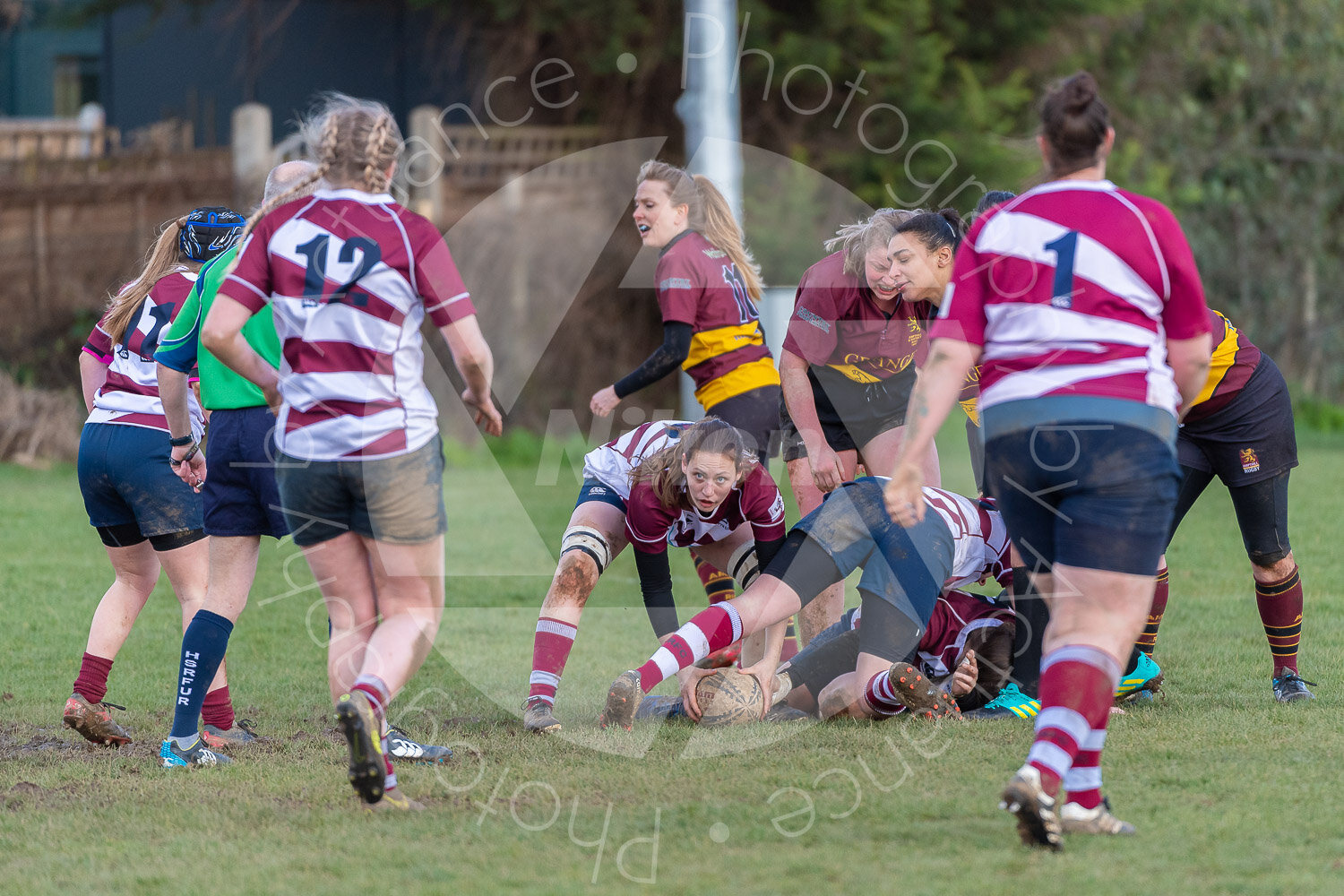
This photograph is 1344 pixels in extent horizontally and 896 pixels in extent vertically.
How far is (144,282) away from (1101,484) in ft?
10.1

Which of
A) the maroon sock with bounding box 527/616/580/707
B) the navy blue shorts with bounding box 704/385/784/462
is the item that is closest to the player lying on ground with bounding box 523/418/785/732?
the maroon sock with bounding box 527/616/580/707

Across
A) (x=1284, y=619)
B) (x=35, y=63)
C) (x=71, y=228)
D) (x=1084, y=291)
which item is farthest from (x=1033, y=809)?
(x=35, y=63)

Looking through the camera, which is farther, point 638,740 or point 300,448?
point 638,740

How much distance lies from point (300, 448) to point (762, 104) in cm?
1439

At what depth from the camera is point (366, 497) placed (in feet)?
11.2

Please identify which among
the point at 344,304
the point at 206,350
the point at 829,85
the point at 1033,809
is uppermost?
the point at 829,85

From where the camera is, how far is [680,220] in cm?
562

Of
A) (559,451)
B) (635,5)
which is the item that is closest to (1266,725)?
(559,451)

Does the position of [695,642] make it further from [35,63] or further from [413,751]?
[35,63]

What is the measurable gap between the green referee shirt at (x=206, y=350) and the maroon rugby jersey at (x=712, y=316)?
6.01 feet

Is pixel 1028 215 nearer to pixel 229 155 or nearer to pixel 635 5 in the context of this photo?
pixel 229 155

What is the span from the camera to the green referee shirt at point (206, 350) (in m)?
4.09

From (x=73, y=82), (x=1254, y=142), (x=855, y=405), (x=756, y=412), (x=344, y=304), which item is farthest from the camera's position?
(x=73, y=82)

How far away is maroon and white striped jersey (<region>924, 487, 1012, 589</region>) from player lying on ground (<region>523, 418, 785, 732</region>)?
57cm
